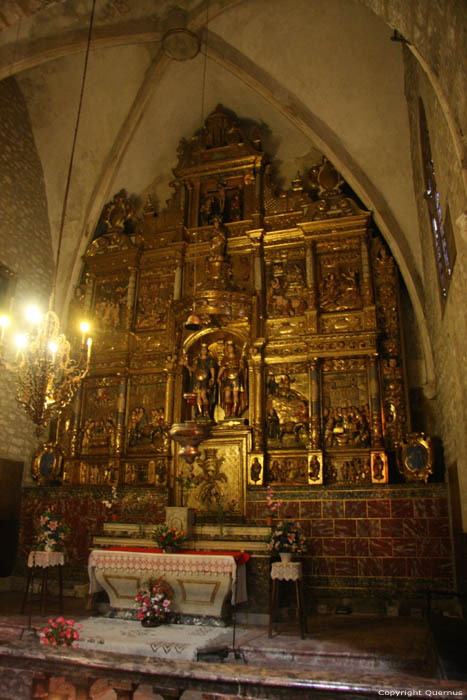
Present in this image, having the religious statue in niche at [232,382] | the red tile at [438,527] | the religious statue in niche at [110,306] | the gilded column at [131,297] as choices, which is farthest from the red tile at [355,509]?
the religious statue in niche at [110,306]

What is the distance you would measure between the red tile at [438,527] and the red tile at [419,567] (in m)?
0.44

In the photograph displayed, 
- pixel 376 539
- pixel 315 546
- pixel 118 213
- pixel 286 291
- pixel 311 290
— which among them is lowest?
pixel 315 546

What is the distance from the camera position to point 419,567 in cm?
895

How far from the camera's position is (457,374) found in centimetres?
725

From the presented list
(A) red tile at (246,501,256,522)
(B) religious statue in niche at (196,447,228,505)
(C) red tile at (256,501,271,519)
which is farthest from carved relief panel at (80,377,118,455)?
(C) red tile at (256,501,271,519)

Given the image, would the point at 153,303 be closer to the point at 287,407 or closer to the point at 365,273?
the point at 287,407

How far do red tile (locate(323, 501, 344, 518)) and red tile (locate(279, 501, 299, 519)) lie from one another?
0.53 m

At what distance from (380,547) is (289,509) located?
1700mm

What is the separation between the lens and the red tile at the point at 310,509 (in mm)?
9734

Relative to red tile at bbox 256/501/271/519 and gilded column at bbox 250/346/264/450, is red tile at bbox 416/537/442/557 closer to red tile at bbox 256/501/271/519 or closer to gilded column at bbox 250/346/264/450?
red tile at bbox 256/501/271/519

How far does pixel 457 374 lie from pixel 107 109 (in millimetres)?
10316

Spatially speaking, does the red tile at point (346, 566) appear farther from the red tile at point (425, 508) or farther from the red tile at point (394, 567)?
the red tile at point (425, 508)

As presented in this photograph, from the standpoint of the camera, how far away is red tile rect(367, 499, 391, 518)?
9336mm

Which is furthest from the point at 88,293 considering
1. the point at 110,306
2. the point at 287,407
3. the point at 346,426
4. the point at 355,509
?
the point at 355,509
